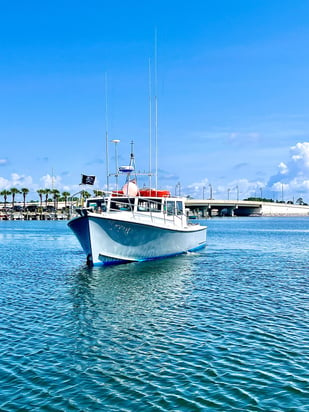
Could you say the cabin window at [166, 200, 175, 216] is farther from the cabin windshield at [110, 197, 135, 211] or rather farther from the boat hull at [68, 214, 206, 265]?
the cabin windshield at [110, 197, 135, 211]

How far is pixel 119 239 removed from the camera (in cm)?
3045

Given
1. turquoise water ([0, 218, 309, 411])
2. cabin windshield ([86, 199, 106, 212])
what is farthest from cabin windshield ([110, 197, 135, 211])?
turquoise water ([0, 218, 309, 411])

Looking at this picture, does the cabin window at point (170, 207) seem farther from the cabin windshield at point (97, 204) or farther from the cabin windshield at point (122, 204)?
the cabin windshield at point (97, 204)

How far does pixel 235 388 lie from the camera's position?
10.4 metres

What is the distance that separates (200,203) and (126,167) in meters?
164

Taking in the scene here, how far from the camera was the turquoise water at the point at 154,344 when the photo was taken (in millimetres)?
9922

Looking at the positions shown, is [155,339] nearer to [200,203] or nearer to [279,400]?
[279,400]

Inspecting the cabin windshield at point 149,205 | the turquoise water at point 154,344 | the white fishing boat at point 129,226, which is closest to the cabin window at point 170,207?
the white fishing boat at point 129,226

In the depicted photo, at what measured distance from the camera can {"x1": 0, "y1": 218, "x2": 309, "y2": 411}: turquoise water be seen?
32.6 feet

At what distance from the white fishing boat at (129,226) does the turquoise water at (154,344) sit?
13.4 ft

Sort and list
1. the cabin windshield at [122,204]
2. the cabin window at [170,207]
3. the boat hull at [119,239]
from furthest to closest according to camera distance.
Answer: the cabin window at [170,207] → the cabin windshield at [122,204] → the boat hull at [119,239]

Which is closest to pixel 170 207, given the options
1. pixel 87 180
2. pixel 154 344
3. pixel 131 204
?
pixel 131 204

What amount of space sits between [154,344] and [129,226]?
16.6m

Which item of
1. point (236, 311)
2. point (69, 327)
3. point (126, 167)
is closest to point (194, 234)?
point (126, 167)
